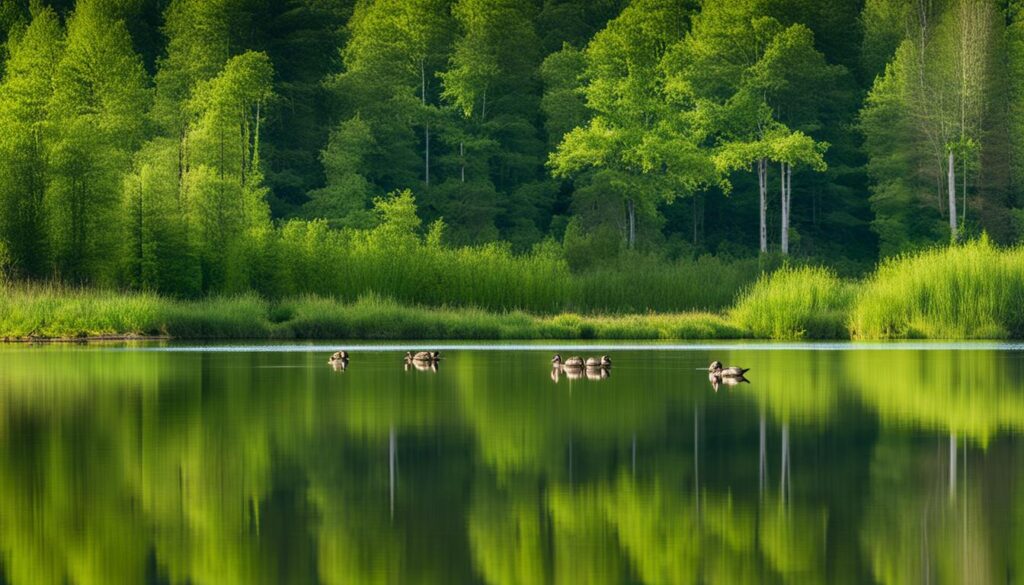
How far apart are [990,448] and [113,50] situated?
62.5m

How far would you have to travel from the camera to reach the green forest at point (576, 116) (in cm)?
6506

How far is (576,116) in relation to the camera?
70812 millimetres

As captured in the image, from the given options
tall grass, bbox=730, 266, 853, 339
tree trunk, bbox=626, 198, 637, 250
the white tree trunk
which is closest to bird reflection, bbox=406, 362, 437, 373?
tall grass, bbox=730, 266, 853, 339

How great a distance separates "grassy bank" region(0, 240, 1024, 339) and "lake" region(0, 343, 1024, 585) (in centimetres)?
1599

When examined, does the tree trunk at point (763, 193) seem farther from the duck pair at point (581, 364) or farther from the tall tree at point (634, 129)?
the duck pair at point (581, 364)

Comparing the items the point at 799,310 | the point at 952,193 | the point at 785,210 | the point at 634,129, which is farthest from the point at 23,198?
the point at 952,193

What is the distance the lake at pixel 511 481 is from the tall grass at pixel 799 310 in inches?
668

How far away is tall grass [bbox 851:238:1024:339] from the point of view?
1580 inches

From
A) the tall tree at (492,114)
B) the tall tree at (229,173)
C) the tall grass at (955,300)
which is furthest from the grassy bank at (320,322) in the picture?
the tall tree at (492,114)

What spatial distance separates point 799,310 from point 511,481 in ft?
97.4

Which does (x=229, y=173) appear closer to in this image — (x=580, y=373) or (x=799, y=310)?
(x=799, y=310)

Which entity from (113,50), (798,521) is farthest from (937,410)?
(113,50)

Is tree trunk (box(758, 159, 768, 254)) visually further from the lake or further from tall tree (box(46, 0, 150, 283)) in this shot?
the lake

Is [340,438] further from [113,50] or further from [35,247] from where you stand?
[113,50]
